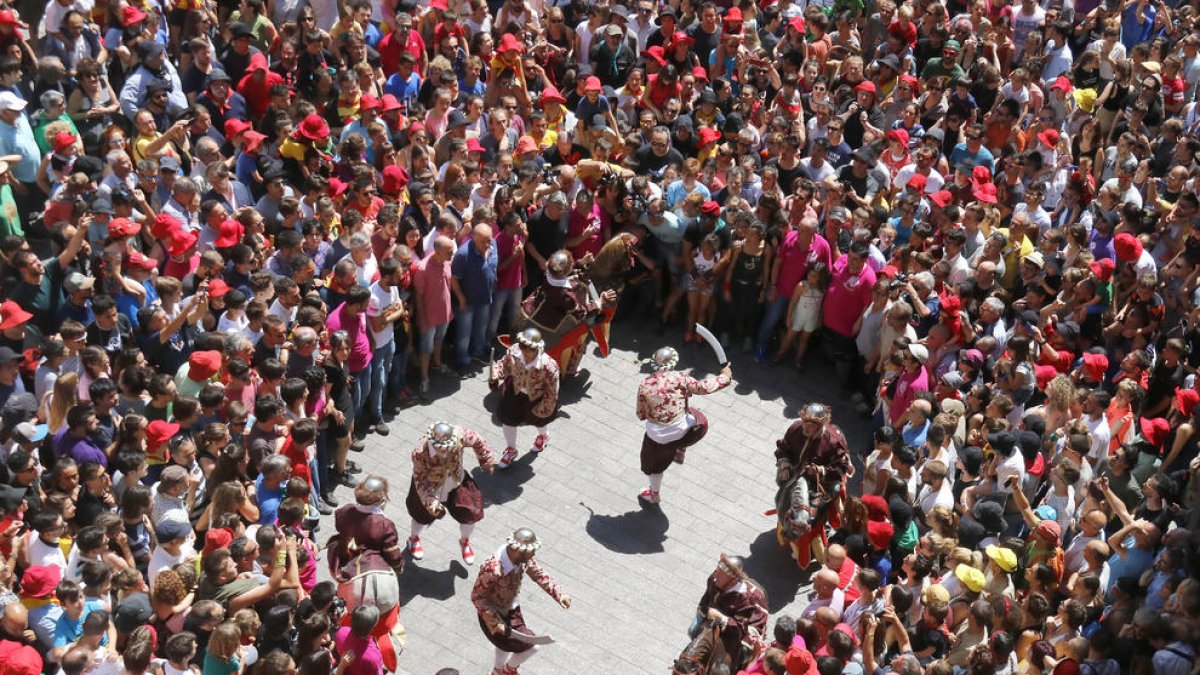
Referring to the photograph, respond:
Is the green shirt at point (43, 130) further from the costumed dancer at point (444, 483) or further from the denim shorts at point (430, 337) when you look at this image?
the costumed dancer at point (444, 483)

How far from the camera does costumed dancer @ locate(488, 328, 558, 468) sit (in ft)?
45.9

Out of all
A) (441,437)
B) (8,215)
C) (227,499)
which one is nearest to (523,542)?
(441,437)

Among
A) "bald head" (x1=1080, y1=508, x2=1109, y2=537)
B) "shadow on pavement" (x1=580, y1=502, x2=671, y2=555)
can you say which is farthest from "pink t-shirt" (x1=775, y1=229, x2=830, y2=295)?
"bald head" (x1=1080, y1=508, x2=1109, y2=537)

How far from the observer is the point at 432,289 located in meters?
14.6

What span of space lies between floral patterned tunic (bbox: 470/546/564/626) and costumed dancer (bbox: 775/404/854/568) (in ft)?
8.16

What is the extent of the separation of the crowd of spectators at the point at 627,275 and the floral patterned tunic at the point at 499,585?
1.10 metres

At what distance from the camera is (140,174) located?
14258mm

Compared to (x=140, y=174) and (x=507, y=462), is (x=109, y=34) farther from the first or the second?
(x=507, y=462)

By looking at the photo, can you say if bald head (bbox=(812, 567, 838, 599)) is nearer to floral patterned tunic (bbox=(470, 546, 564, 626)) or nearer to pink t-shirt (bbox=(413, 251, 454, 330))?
floral patterned tunic (bbox=(470, 546, 564, 626))

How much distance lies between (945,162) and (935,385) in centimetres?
332

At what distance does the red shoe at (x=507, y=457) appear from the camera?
1446cm

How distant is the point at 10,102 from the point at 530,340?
4.98m

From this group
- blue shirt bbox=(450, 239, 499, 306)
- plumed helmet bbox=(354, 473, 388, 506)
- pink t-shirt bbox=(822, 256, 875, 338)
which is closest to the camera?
plumed helmet bbox=(354, 473, 388, 506)

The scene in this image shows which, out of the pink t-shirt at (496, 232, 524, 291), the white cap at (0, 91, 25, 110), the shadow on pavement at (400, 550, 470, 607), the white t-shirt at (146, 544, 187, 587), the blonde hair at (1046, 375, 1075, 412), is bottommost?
the shadow on pavement at (400, 550, 470, 607)
